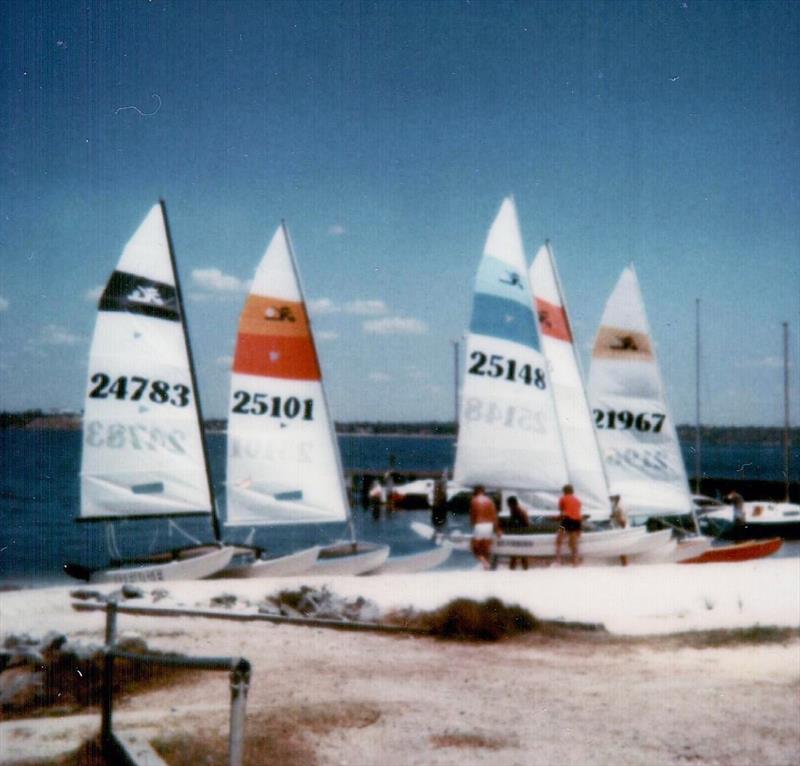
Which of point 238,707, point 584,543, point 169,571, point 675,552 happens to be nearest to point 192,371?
point 169,571

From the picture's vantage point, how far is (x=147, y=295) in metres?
15.9

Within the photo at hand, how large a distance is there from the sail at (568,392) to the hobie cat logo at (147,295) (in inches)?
312

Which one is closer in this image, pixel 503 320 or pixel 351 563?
pixel 351 563

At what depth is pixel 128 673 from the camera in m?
7.49

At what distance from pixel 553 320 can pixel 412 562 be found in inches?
Result: 286

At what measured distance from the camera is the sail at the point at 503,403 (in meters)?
19.2

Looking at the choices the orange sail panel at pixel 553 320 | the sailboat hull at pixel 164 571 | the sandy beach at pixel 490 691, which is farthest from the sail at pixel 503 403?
the sandy beach at pixel 490 691

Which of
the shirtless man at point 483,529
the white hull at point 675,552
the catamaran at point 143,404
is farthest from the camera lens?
the white hull at point 675,552

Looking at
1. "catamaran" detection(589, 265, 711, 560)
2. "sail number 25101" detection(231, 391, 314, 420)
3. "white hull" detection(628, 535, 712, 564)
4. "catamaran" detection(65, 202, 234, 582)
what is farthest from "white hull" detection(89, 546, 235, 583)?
"catamaran" detection(589, 265, 711, 560)

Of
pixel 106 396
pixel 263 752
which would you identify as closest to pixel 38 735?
pixel 263 752

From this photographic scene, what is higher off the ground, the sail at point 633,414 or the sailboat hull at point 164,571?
the sail at point 633,414

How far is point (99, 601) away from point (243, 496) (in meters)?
5.50

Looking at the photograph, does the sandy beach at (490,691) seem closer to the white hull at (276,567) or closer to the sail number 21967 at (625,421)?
the white hull at (276,567)

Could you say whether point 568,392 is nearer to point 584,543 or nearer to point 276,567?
point 584,543
